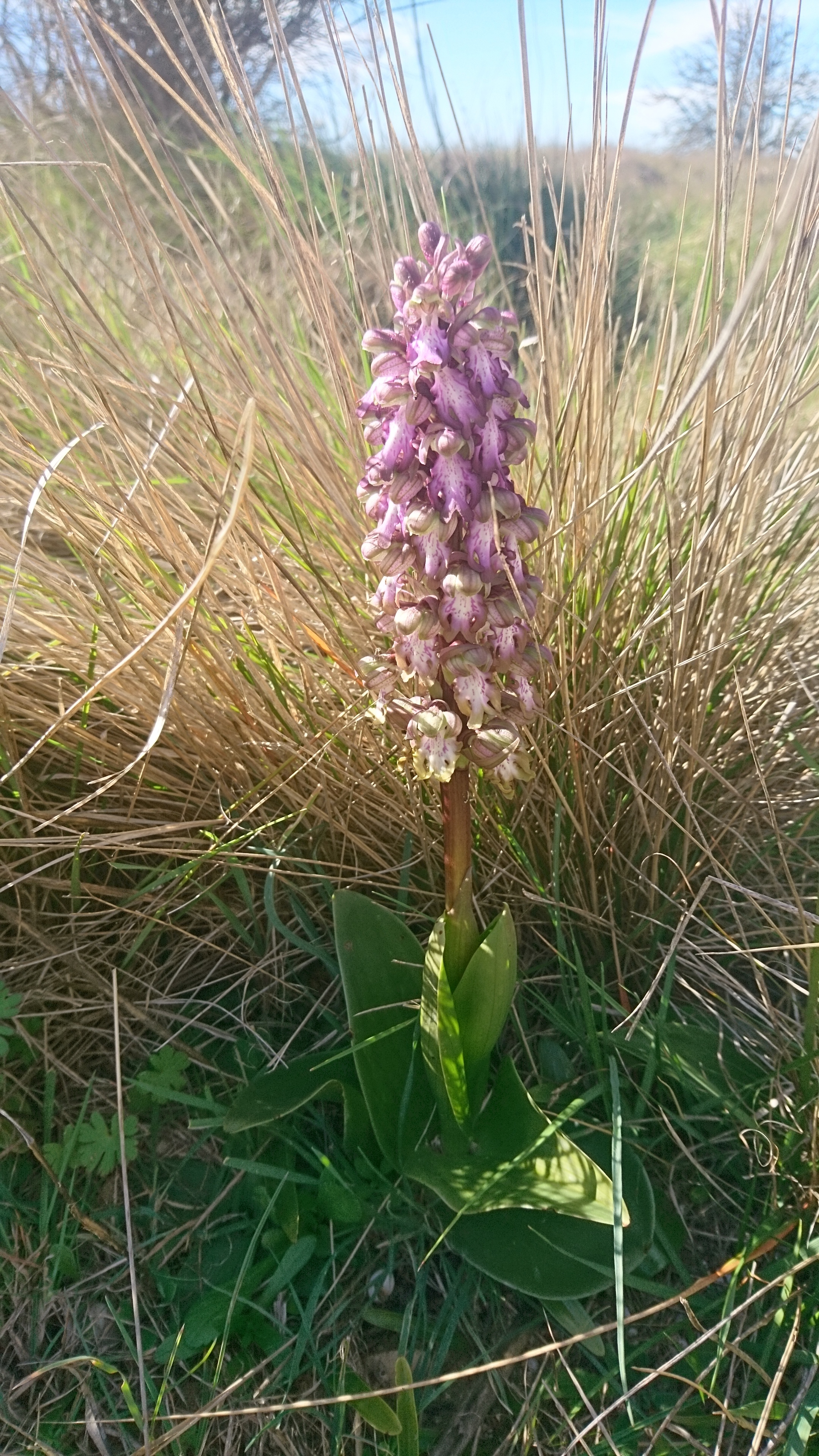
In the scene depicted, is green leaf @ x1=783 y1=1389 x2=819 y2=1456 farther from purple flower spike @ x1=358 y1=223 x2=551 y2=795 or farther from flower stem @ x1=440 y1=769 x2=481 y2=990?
purple flower spike @ x1=358 y1=223 x2=551 y2=795

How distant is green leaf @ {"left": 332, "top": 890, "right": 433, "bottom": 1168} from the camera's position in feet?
4.17

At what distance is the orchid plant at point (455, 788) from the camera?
3.25ft

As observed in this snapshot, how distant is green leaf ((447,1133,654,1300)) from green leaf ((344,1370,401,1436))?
0.18 metres

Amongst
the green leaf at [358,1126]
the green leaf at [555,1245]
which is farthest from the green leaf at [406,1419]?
the green leaf at [358,1126]

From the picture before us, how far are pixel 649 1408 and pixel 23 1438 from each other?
0.74 meters

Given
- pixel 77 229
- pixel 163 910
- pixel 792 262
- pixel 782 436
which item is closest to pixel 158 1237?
pixel 163 910

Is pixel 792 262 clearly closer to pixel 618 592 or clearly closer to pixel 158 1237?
pixel 618 592

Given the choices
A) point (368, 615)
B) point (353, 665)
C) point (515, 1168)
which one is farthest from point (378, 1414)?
point (368, 615)

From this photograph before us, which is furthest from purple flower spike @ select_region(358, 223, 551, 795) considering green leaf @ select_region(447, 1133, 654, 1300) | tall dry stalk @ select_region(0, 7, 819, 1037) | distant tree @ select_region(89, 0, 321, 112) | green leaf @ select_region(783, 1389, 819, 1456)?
distant tree @ select_region(89, 0, 321, 112)

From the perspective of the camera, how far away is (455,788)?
1183mm

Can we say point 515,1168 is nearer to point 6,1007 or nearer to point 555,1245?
point 555,1245

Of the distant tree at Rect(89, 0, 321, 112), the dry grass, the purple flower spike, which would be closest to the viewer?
the purple flower spike

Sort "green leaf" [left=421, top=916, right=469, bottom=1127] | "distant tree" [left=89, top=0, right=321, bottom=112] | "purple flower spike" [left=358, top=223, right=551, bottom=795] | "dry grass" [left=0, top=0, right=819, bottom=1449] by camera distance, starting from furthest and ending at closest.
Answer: "distant tree" [left=89, top=0, right=321, bottom=112], "dry grass" [left=0, top=0, right=819, bottom=1449], "green leaf" [left=421, top=916, right=469, bottom=1127], "purple flower spike" [left=358, top=223, right=551, bottom=795]

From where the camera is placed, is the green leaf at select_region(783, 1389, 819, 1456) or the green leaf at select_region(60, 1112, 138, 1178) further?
the green leaf at select_region(60, 1112, 138, 1178)
